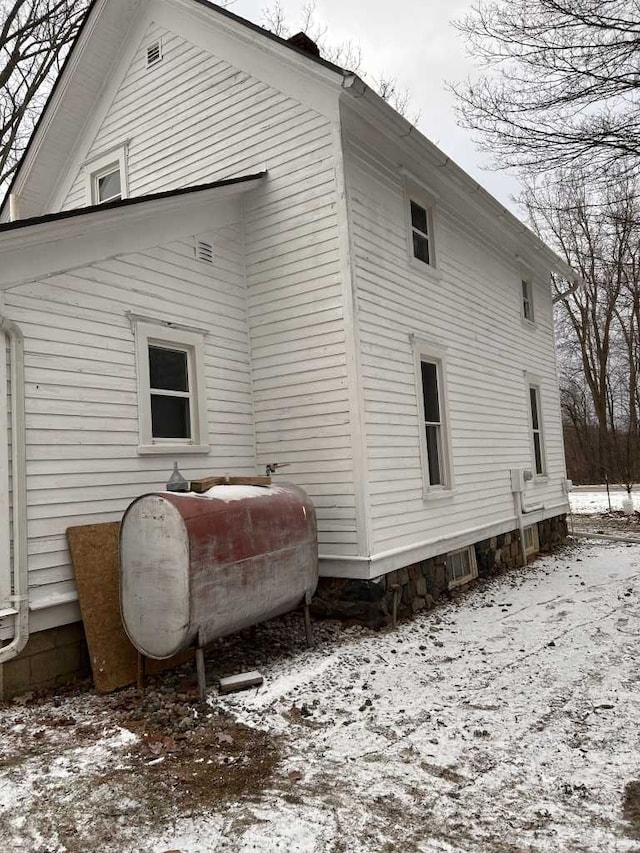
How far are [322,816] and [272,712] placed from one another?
146 centimetres

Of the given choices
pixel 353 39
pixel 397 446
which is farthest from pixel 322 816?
pixel 353 39

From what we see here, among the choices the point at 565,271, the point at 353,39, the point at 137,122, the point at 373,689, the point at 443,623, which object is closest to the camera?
the point at 373,689

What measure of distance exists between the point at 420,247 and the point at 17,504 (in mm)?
6444

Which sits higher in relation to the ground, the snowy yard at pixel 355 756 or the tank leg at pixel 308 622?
the tank leg at pixel 308 622

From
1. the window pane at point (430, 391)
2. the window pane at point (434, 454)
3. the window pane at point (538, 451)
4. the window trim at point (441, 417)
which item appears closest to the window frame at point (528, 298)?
the window pane at point (538, 451)

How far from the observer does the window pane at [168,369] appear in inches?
263

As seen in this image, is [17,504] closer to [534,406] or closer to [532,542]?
A: [532,542]

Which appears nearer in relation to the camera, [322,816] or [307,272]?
[322,816]

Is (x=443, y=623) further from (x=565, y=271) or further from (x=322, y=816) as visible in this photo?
(x=565, y=271)

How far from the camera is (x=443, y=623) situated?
734 cm

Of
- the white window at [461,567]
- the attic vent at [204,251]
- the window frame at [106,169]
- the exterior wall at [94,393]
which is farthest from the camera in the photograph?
the window frame at [106,169]

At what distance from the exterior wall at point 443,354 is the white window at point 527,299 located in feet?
1.17

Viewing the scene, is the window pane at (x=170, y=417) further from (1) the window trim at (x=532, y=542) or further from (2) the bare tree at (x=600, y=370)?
Result: (2) the bare tree at (x=600, y=370)

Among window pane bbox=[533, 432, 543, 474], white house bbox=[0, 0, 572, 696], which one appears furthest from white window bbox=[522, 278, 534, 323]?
window pane bbox=[533, 432, 543, 474]
